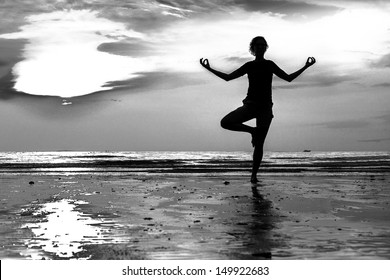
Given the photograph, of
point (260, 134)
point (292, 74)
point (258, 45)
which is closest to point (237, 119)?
point (260, 134)

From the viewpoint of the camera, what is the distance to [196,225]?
5.86 m

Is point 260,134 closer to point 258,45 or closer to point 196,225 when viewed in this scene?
point 258,45

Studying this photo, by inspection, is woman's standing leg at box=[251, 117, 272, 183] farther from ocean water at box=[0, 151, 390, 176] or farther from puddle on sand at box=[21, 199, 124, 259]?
ocean water at box=[0, 151, 390, 176]

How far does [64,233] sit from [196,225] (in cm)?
129

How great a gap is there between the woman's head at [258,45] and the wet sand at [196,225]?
2.34 metres

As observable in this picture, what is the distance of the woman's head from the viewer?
9.97 m

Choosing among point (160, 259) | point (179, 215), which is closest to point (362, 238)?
point (160, 259)

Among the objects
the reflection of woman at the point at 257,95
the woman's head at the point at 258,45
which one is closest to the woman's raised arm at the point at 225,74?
the reflection of woman at the point at 257,95

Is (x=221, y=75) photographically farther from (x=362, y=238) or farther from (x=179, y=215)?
(x=362, y=238)

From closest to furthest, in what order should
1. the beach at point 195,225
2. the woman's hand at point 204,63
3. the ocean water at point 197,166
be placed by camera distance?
1. the beach at point 195,225
2. the woman's hand at point 204,63
3. the ocean water at point 197,166

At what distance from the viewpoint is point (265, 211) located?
6961 millimetres

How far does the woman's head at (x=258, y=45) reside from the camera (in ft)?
32.7

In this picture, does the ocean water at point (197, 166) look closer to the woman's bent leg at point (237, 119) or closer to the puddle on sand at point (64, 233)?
the woman's bent leg at point (237, 119)

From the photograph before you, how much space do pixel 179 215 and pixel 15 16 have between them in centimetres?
1083
